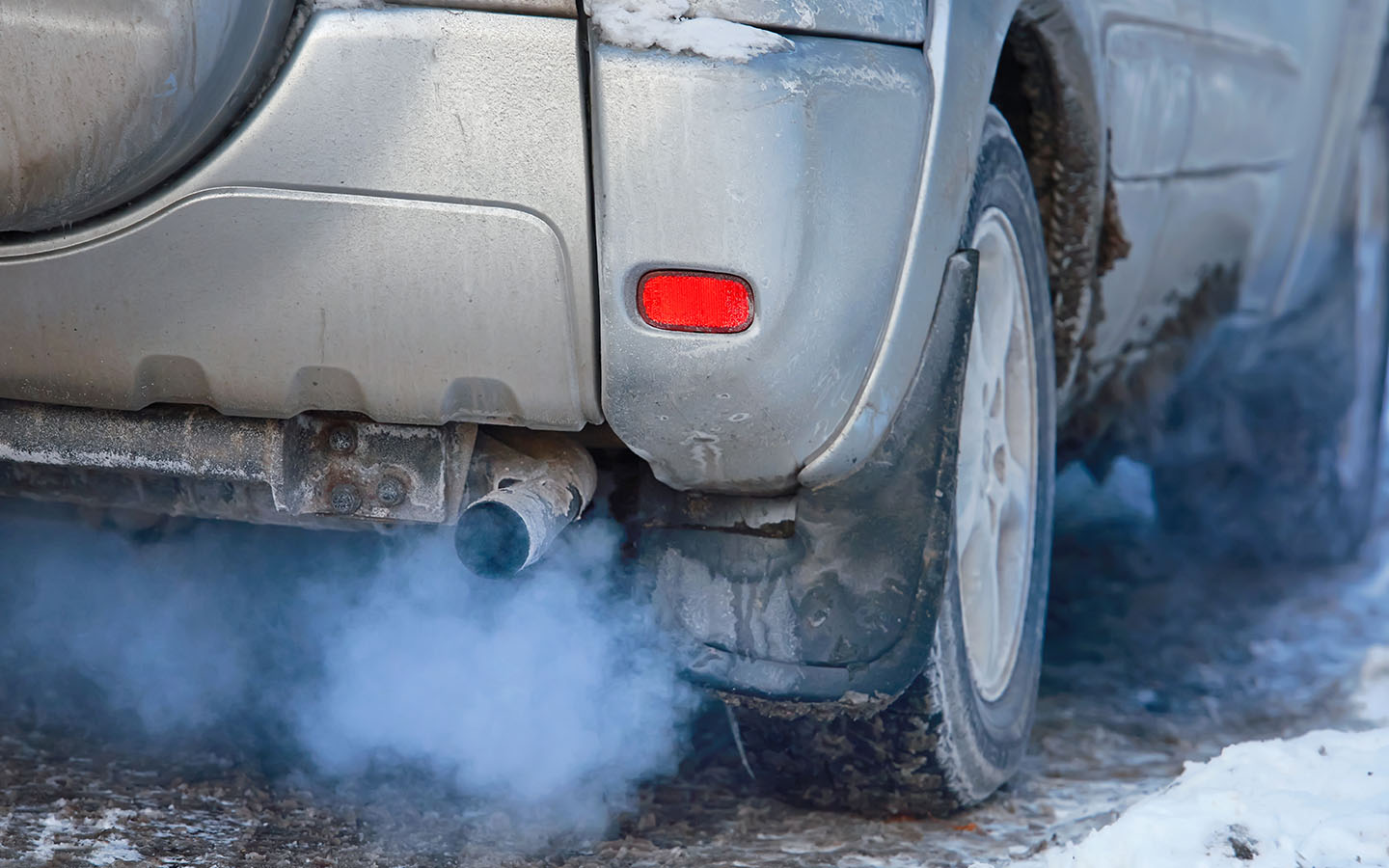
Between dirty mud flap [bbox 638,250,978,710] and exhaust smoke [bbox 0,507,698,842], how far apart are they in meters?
0.24

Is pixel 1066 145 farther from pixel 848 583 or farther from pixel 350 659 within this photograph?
pixel 350 659

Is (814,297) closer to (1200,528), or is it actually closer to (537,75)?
(537,75)

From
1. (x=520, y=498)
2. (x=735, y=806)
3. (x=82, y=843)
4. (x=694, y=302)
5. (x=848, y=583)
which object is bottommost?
(x=735, y=806)

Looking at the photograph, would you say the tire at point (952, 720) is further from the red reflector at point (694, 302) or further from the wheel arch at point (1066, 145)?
the red reflector at point (694, 302)

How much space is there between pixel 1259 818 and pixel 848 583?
1.98ft

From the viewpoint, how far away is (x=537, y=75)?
4.87ft

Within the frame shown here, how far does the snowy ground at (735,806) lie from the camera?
1.83m

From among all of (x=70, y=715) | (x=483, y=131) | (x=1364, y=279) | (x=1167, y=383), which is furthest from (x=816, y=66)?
(x=1364, y=279)

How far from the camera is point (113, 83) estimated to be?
1.41 m

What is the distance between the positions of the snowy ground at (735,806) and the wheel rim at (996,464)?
0.27 m

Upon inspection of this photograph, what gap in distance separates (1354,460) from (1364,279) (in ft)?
1.73

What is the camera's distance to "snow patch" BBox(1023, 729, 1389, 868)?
5.82 ft

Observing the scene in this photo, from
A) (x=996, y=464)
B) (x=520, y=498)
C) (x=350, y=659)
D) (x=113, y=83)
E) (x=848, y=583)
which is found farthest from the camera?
(x=996, y=464)

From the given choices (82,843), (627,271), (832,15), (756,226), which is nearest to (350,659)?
(82,843)
